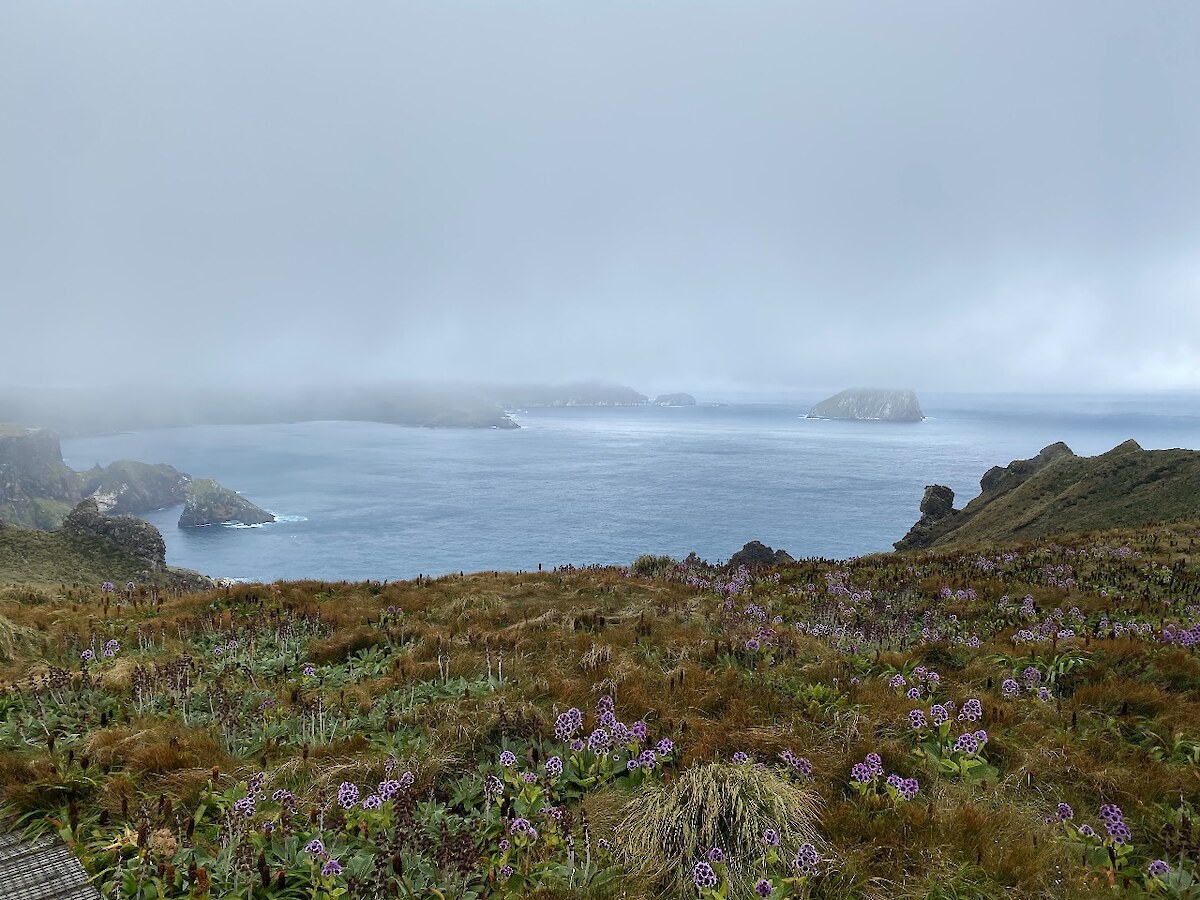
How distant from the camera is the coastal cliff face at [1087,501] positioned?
32.5 metres

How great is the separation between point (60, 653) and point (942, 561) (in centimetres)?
2150

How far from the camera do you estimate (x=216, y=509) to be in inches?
6634

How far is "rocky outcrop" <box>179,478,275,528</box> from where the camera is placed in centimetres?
16375

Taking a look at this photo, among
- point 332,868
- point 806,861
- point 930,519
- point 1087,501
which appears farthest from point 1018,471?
point 332,868

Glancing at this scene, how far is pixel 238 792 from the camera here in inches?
203

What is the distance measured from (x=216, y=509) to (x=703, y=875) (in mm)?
201696

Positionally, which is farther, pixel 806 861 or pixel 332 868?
pixel 806 861

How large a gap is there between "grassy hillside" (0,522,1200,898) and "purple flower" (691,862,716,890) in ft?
0.09

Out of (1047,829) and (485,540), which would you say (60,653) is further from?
(485,540)

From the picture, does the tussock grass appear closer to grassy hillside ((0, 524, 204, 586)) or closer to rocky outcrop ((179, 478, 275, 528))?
→ grassy hillside ((0, 524, 204, 586))

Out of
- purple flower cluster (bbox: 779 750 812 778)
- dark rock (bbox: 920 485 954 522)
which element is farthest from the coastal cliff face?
purple flower cluster (bbox: 779 750 812 778)

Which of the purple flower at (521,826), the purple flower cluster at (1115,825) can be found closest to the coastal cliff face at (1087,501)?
the purple flower cluster at (1115,825)

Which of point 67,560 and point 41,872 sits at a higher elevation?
point 41,872

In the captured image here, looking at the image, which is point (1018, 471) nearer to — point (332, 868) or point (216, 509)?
point (332, 868)
